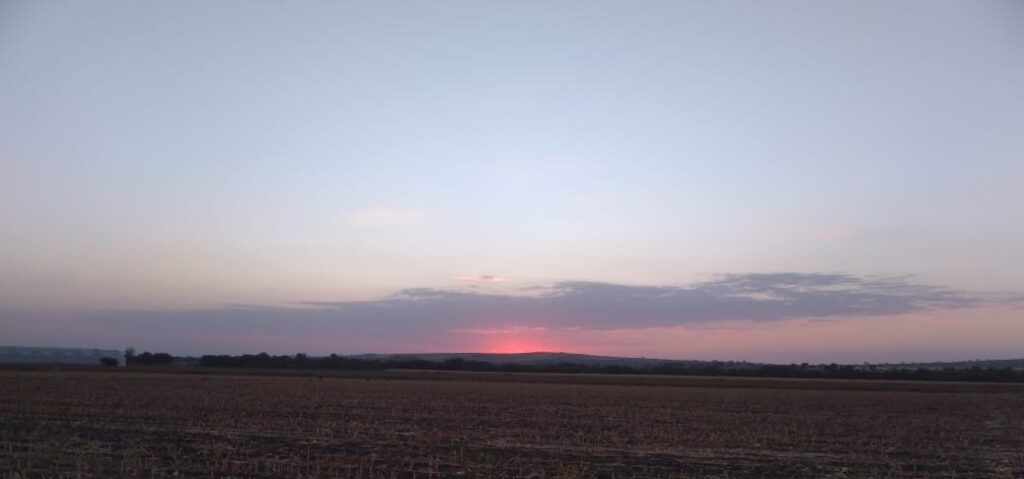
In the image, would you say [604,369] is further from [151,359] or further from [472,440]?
[472,440]

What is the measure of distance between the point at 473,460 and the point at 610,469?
11.3ft

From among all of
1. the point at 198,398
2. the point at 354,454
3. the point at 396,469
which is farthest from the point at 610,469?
the point at 198,398

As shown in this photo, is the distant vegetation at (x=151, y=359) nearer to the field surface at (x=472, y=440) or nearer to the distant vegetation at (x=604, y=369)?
the distant vegetation at (x=604, y=369)

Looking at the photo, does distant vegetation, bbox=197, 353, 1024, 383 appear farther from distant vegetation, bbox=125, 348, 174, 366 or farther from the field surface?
the field surface

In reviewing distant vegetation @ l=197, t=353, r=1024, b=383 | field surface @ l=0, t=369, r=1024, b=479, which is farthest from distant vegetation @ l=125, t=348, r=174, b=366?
field surface @ l=0, t=369, r=1024, b=479

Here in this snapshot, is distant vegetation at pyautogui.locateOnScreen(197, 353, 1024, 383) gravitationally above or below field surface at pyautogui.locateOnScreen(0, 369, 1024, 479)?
below

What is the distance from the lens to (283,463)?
56.9 feet

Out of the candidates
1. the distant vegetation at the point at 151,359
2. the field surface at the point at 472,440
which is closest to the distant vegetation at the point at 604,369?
the distant vegetation at the point at 151,359

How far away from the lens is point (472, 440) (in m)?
22.8

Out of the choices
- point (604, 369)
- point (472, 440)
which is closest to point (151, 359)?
point (604, 369)

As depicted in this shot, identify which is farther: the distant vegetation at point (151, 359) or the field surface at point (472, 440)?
the distant vegetation at point (151, 359)

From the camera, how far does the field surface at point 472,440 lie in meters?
17.4

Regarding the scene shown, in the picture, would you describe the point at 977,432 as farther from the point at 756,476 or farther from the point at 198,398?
the point at 198,398

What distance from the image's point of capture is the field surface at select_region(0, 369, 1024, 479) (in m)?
17.4
